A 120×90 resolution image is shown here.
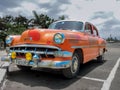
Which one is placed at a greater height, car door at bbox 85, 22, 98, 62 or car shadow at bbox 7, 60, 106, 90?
car door at bbox 85, 22, 98, 62

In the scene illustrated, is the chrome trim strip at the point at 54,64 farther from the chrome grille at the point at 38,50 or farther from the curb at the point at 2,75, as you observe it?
the curb at the point at 2,75

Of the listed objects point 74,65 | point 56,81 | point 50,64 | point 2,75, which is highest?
point 50,64

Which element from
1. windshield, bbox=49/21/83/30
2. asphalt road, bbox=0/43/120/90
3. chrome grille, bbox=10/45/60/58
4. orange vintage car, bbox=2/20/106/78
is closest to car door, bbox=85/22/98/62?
windshield, bbox=49/21/83/30

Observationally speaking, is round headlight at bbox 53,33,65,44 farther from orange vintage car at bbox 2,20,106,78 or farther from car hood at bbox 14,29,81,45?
car hood at bbox 14,29,81,45

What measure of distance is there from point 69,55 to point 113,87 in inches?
56.2

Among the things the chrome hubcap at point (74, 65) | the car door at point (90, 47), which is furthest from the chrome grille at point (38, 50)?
the car door at point (90, 47)

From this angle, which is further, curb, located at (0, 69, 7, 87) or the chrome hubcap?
the chrome hubcap

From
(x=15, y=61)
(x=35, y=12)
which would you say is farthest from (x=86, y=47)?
(x=35, y=12)

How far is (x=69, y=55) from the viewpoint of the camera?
6156 mm

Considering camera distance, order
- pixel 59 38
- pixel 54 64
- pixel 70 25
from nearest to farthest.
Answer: pixel 54 64 → pixel 59 38 → pixel 70 25

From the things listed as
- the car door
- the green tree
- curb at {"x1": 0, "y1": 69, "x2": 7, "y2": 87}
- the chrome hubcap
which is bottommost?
curb at {"x1": 0, "y1": 69, "x2": 7, "y2": 87}

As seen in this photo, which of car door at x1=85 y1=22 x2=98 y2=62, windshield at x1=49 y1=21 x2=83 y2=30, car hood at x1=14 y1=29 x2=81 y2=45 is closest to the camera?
car hood at x1=14 y1=29 x2=81 y2=45

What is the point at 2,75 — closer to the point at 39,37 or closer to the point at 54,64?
the point at 39,37

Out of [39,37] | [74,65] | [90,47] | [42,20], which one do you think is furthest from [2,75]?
[42,20]
